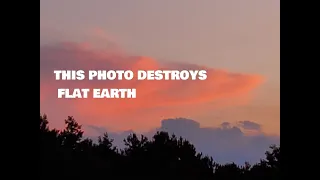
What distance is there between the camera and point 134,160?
1742 cm

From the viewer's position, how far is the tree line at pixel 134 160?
1509cm

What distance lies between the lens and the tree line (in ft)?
49.5
